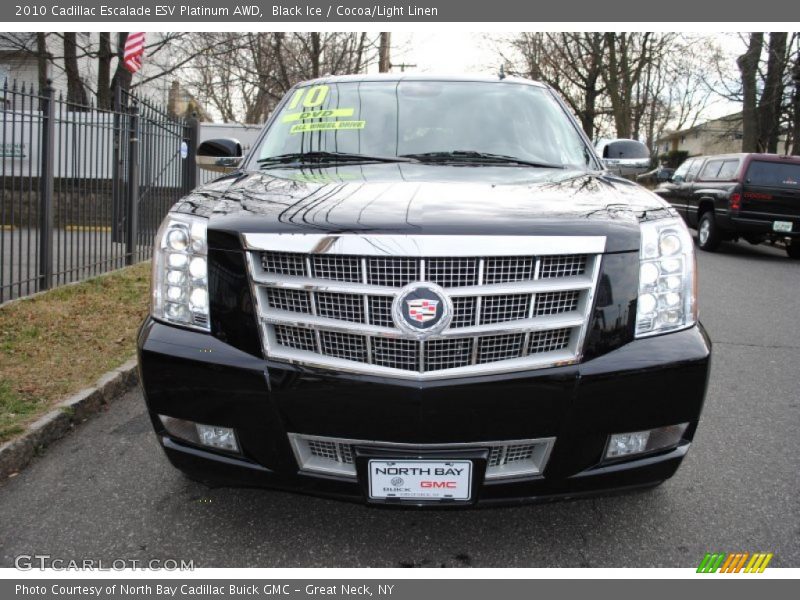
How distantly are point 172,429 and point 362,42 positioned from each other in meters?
19.3

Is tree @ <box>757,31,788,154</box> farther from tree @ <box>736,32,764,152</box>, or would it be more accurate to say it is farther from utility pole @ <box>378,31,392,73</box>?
utility pole @ <box>378,31,392,73</box>

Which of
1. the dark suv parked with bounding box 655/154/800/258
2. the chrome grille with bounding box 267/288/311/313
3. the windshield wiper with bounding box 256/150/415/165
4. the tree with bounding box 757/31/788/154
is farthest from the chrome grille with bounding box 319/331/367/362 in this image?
the tree with bounding box 757/31/788/154

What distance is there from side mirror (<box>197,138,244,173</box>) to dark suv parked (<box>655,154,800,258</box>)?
10676mm

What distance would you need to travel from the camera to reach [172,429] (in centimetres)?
248

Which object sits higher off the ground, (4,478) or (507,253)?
(507,253)

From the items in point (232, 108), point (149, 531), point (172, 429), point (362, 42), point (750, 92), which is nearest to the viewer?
point (172, 429)

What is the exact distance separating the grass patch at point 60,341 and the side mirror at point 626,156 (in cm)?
344

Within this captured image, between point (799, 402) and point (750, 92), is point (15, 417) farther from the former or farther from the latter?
point (750, 92)

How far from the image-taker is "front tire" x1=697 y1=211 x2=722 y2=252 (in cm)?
1300

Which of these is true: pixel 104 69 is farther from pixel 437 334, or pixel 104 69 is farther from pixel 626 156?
pixel 437 334

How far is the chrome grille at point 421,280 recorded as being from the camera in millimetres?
2166

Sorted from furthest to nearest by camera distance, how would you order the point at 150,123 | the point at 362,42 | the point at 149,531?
the point at 362,42 → the point at 150,123 → the point at 149,531

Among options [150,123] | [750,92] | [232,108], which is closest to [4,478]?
[150,123]

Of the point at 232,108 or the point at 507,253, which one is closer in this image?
the point at 507,253
